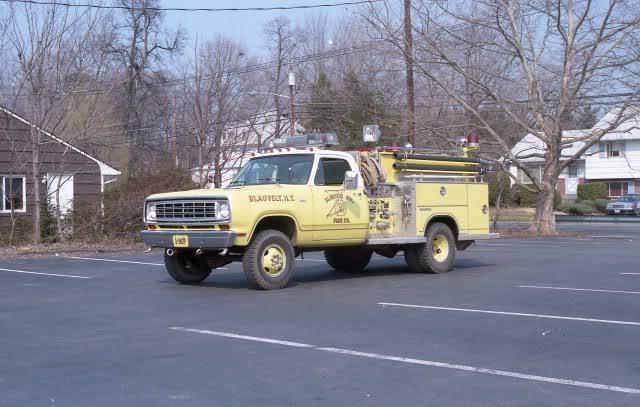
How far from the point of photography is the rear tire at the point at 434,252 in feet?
52.0

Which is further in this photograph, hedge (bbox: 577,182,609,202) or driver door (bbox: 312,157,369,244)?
hedge (bbox: 577,182,609,202)

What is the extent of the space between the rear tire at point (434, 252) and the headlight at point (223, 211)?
4488mm

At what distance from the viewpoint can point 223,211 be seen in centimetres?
1274

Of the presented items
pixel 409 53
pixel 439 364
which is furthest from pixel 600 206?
pixel 439 364

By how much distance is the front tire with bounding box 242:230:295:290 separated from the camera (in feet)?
42.4

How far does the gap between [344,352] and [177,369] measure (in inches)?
63.5

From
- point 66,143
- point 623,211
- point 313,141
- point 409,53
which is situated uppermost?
point 409,53

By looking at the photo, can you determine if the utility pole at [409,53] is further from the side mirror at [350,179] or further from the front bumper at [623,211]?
the front bumper at [623,211]

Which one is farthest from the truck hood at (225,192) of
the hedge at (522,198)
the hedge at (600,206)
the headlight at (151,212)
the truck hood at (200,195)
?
the hedge at (522,198)

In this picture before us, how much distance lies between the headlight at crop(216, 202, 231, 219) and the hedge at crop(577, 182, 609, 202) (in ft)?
179

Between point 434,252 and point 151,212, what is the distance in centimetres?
541

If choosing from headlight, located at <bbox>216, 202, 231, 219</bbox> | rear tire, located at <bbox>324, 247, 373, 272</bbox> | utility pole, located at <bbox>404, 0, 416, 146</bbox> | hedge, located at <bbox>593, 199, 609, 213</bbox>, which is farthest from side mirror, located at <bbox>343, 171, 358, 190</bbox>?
hedge, located at <bbox>593, 199, 609, 213</bbox>

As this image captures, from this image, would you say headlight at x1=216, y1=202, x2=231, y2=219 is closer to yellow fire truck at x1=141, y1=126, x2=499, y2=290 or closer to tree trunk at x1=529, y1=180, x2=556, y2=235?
yellow fire truck at x1=141, y1=126, x2=499, y2=290

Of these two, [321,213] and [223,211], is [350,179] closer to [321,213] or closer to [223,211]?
[321,213]
